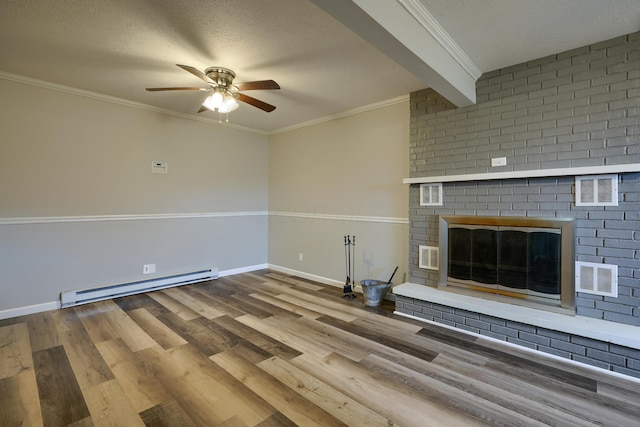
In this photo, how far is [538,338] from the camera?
235cm

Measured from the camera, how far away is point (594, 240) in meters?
2.32

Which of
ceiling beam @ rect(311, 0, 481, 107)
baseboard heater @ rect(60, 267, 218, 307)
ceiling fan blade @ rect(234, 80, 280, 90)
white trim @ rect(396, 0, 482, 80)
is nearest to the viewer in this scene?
ceiling beam @ rect(311, 0, 481, 107)

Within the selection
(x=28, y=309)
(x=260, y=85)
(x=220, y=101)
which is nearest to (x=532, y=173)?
(x=260, y=85)

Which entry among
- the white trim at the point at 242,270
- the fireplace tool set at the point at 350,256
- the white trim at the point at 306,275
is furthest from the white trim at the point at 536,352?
the white trim at the point at 242,270

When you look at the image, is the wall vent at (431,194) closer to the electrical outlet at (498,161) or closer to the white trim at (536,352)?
the electrical outlet at (498,161)

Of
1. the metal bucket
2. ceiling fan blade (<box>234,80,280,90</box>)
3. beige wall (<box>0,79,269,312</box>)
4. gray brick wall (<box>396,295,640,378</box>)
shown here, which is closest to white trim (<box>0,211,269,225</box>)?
beige wall (<box>0,79,269,312</box>)

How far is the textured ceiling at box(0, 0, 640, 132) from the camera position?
1.93 m

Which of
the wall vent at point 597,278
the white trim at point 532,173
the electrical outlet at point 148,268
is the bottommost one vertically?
the electrical outlet at point 148,268

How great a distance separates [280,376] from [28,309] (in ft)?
10.1

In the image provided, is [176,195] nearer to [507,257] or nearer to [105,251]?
[105,251]

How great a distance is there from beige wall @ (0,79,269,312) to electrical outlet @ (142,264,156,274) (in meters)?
0.06

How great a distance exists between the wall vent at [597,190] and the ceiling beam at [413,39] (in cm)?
117

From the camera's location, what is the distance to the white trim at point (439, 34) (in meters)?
1.86

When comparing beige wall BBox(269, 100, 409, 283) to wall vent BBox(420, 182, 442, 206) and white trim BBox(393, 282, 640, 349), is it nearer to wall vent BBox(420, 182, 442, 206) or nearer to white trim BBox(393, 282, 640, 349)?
wall vent BBox(420, 182, 442, 206)
